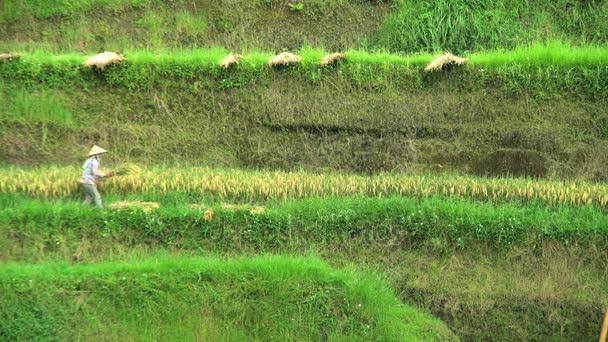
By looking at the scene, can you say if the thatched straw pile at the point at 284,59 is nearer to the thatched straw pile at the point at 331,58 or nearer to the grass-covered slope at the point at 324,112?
the grass-covered slope at the point at 324,112

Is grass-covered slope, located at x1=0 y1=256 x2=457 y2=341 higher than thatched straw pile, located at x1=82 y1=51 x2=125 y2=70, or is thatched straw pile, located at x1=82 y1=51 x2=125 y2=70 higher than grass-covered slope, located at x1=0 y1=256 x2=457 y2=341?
thatched straw pile, located at x1=82 y1=51 x2=125 y2=70

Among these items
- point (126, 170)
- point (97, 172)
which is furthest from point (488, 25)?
point (97, 172)

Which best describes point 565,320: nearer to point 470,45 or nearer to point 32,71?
point 470,45

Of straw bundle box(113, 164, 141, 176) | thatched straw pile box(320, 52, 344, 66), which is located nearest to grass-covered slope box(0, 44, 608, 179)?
thatched straw pile box(320, 52, 344, 66)

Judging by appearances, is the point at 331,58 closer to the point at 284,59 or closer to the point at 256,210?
the point at 284,59

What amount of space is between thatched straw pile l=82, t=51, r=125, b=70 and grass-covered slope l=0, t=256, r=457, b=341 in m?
4.50

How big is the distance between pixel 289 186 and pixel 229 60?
117 inches

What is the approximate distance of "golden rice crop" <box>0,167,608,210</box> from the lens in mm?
9992

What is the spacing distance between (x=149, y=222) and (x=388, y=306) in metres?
3.54

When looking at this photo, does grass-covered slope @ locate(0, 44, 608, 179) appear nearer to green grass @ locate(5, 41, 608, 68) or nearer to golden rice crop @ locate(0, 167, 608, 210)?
green grass @ locate(5, 41, 608, 68)

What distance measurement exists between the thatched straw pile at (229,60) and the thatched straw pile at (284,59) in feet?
1.93

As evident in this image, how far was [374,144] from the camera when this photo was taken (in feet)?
37.5

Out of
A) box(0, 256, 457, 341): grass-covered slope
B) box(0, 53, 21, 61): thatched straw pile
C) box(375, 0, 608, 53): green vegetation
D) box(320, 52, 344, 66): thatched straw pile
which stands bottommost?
box(0, 256, 457, 341): grass-covered slope

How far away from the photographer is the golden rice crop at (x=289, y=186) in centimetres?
999
